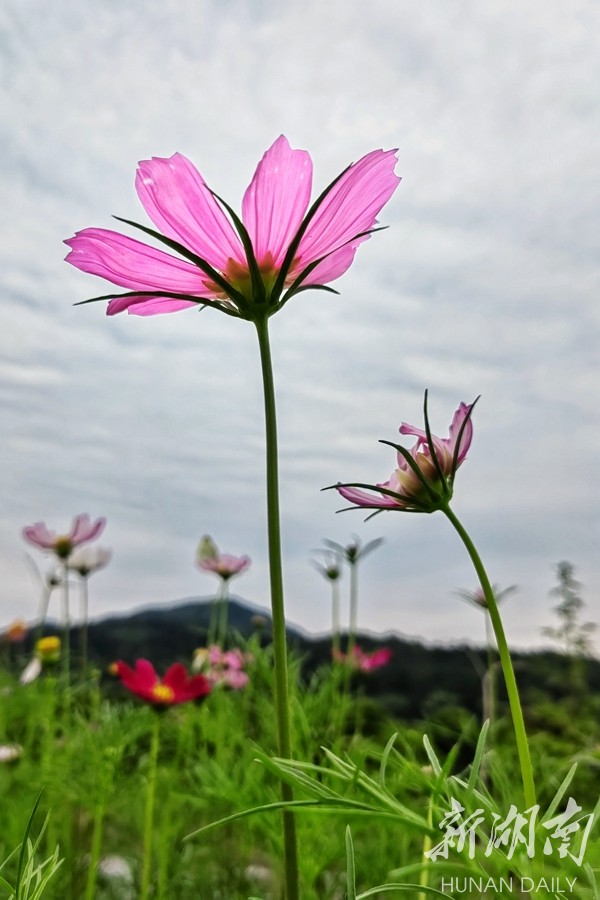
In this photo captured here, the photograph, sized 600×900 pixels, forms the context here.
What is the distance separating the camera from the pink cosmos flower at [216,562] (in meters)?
1.39

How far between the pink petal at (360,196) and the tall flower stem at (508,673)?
14 centimetres

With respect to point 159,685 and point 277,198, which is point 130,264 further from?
point 159,685

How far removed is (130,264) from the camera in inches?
14.2

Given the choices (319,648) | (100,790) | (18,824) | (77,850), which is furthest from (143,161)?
(319,648)

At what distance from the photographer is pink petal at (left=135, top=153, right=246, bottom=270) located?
1.18 ft

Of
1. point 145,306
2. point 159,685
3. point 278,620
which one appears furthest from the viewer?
point 159,685

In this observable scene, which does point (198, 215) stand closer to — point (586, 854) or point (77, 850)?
point (586, 854)

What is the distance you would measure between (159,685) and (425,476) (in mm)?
643

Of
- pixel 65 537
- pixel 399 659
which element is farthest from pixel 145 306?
pixel 399 659

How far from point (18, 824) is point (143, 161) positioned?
1.02 meters

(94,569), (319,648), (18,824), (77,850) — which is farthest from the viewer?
(319,648)

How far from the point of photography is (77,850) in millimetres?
1172

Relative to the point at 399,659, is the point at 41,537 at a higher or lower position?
higher

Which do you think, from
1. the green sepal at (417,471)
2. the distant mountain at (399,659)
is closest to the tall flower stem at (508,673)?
the green sepal at (417,471)
